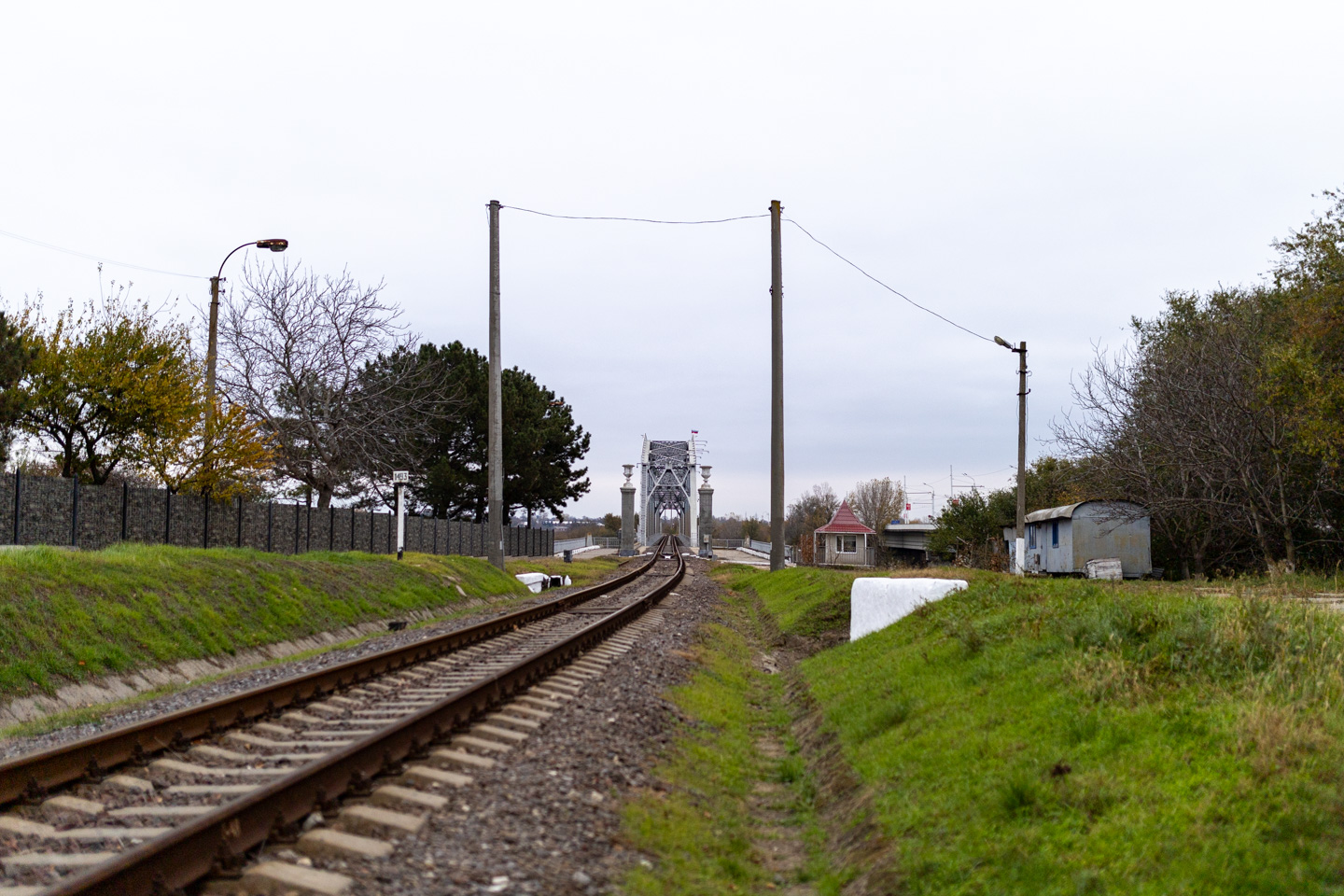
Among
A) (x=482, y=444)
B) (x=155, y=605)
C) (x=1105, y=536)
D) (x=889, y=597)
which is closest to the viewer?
(x=155, y=605)

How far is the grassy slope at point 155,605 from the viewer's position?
453 inches

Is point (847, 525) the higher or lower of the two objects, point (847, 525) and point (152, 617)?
the higher

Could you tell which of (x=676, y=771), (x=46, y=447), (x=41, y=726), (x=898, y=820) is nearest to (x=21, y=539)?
(x=46, y=447)

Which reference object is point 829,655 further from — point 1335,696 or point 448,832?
point 448,832

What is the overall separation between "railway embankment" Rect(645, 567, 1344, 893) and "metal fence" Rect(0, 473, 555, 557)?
43.7 feet

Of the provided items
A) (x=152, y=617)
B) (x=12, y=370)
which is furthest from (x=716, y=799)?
(x=12, y=370)

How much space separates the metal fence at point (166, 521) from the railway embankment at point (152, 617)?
6.84ft

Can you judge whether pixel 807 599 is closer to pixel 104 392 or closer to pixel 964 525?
pixel 104 392

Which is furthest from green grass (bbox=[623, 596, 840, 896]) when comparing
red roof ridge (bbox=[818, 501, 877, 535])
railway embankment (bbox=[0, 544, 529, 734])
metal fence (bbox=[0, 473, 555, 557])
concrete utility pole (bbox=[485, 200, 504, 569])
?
red roof ridge (bbox=[818, 501, 877, 535])

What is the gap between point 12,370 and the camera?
21438 mm

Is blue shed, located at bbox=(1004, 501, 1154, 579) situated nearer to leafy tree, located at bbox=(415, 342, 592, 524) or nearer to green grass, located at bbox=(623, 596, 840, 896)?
green grass, located at bbox=(623, 596, 840, 896)

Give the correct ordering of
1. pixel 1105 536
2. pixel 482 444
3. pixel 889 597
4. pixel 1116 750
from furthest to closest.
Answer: pixel 482 444, pixel 1105 536, pixel 889 597, pixel 1116 750

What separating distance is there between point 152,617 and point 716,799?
9544 millimetres

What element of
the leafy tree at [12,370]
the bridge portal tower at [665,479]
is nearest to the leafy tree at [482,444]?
the leafy tree at [12,370]
